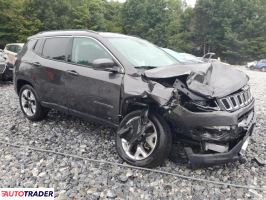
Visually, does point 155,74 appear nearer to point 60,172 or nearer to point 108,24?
point 60,172

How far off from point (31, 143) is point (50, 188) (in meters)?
1.64

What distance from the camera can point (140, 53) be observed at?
498cm

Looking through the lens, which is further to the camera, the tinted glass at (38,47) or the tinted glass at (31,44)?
the tinted glass at (31,44)

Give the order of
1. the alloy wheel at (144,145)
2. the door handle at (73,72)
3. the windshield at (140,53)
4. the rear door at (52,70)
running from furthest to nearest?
the rear door at (52,70)
the door handle at (73,72)
the windshield at (140,53)
the alloy wheel at (144,145)

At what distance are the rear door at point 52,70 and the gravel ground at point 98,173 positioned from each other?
2.19 feet

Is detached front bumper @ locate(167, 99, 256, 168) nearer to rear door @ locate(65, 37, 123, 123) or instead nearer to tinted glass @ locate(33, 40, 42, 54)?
rear door @ locate(65, 37, 123, 123)

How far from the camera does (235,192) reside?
12.0ft

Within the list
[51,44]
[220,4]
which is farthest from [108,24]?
[51,44]

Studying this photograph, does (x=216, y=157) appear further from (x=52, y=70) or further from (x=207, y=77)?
(x=52, y=70)

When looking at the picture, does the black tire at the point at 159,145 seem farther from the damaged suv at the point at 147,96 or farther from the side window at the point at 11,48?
the side window at the point at 11,48

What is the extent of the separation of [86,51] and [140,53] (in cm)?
89

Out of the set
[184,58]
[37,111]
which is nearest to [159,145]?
[37,111]

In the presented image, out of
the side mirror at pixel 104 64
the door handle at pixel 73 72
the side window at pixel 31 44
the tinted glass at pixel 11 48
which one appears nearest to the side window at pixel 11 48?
the tinted glass at pixel 11 48

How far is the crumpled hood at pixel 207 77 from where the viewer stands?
12.3 feet
